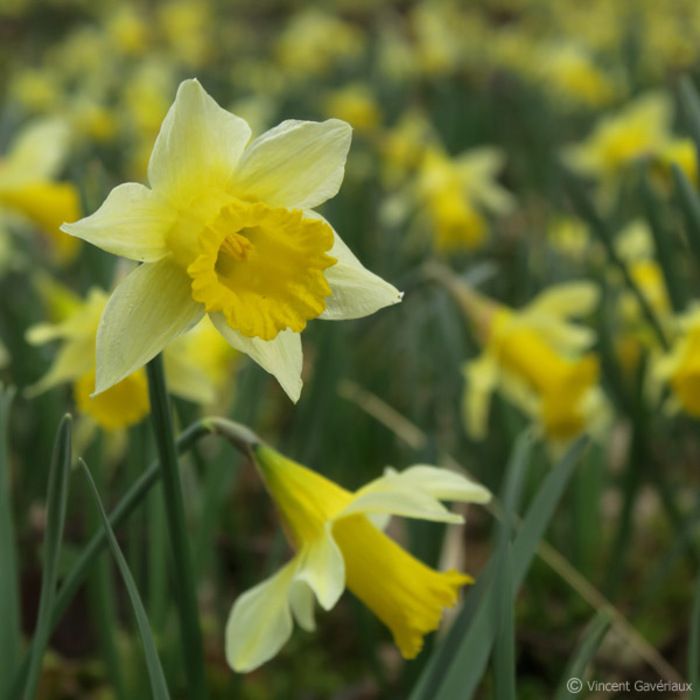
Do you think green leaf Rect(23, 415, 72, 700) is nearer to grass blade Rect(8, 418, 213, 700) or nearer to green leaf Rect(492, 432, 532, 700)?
grass blade Rect(8, 418, 213, 700)

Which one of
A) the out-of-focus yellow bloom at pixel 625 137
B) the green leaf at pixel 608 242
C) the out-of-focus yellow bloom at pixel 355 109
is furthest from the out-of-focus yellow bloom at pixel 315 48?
the green leaf at pixel 608 242

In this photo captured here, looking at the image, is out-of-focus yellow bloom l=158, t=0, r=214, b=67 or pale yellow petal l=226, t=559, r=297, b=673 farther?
out-of-focus yellow bloom l=158, t=0, r=214, b=67

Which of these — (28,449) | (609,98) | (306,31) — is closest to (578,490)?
(28,449)

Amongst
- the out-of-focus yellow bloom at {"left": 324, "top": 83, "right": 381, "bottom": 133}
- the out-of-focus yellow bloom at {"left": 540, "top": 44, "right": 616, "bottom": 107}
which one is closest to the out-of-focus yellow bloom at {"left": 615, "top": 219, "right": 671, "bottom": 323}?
the out-of-focus yellow bloom at {"left": 324, "top": 83, "right": 381, "bottom": 133}

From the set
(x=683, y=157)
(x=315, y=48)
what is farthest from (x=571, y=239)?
(x=315, y=48)

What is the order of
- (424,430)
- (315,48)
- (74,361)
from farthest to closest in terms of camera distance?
1. (315,48)
2. (424,430)
3. (74,361)

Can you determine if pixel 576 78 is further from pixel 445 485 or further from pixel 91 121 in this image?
pixel 445 485
